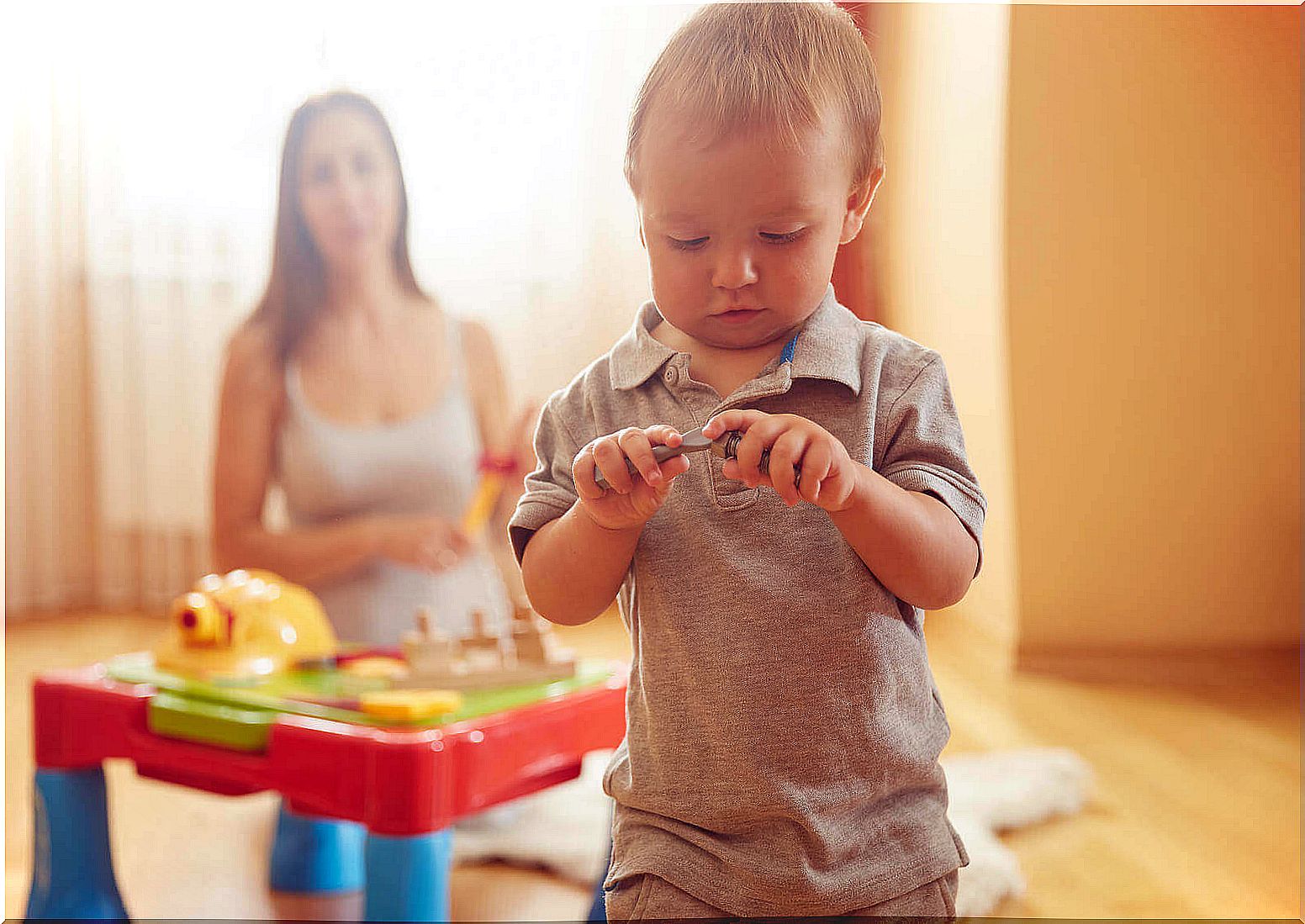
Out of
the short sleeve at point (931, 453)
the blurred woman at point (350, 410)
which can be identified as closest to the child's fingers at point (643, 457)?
the short sleeve at point (931, 453)

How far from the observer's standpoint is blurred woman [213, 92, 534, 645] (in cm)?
120

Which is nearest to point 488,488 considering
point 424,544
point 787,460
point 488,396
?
point 424,544

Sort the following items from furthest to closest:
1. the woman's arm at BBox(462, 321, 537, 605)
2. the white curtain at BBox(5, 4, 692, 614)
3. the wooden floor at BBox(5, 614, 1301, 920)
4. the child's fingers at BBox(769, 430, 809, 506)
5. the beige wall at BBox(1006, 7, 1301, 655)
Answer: the white curtain at BBox(5, 4, 692, 614) < the beige wall at BBox(1006, 7, 1301, 655) < the woman's arm at BBox(462, 321, 537, 605) < the wooden floor at BBox(5, 614, 1301, 920) < the child's fingers at BBox(769, 430, 809, 506)

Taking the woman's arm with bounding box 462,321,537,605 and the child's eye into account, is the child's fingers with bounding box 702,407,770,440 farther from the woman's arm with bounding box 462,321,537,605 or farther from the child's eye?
the woman's arm with bounding box 462,321,537,605

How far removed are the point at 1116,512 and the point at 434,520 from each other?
3.57ft

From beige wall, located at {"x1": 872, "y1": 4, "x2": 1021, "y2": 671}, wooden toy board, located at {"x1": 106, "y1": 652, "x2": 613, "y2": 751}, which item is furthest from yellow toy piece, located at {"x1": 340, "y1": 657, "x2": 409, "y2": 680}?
beige wall, located at {"x1": 872, "y1": 4, "x2": 1021, "y2": 671}

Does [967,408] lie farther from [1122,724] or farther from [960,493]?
[960,493]

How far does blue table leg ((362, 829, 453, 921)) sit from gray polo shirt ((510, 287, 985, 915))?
31 cm

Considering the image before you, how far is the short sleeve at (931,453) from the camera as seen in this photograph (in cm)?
48

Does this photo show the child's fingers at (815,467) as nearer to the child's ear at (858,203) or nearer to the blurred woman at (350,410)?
the child's ear at (858,203)

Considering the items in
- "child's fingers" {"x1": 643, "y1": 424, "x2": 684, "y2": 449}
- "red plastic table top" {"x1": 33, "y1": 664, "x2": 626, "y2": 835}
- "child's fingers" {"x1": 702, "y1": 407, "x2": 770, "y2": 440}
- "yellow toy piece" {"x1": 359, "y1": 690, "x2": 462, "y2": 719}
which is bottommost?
"red plastic table top" {"x1": 33, "y1": 664, "x2": 626, "y2": 835}

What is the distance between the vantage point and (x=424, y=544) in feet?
3.82

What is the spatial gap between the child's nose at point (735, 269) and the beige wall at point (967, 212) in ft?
4.42

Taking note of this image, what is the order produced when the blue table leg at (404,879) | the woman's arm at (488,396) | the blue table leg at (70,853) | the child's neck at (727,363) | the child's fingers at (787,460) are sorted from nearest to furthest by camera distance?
the child's fingers at (787,460) → the child's neck at (727,363) → the blue table leg at (404,879) → the blue table leg at (70,853) → the woman's arm at (488,396)
